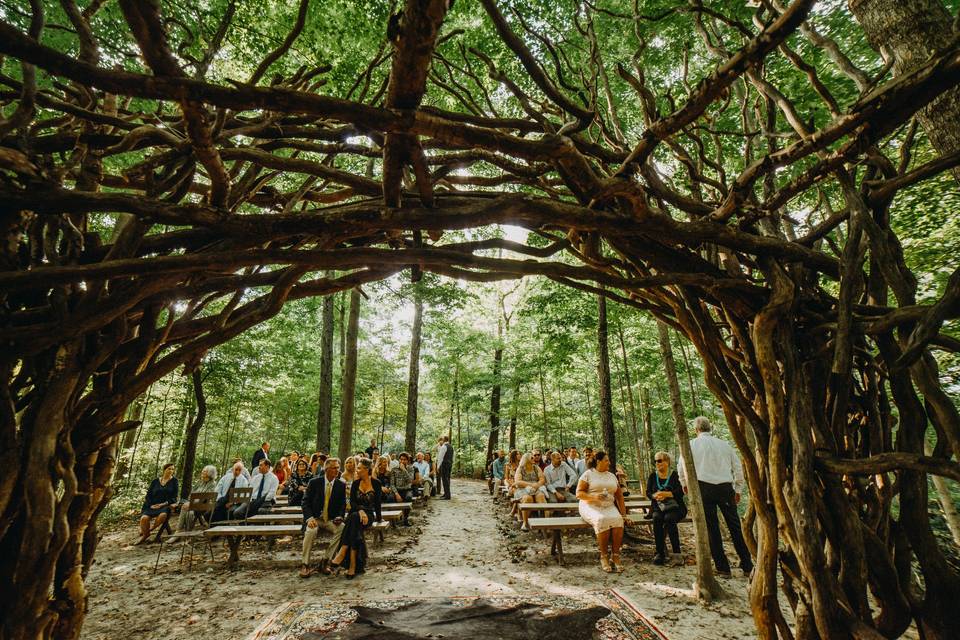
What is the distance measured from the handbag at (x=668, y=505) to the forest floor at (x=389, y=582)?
0.68 m

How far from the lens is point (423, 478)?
11.1 meters

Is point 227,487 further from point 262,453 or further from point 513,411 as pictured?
point 513,411

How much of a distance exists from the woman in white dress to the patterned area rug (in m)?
0.98

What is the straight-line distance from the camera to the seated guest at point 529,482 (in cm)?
796

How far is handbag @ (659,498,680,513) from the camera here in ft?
18.4

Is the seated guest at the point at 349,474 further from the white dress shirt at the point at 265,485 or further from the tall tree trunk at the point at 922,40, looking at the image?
the tall tree trunk at the point at 922,40

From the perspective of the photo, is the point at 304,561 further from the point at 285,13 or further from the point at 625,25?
the point at 625,25

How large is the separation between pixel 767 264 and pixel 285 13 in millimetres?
5523

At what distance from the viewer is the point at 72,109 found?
6.32 feet

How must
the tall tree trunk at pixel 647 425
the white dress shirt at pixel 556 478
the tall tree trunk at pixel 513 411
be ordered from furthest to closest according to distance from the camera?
the tall tree trunk at pixel 513 411
the tall tree trunk at pixel 647 425
the white dress shirt at pixel 556 478

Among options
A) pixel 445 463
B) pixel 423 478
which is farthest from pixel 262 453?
pixel 445 463

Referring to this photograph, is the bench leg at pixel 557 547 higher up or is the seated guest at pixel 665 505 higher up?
the seated guest at pixel 665 505

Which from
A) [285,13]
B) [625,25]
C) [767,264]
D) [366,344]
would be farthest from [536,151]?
[366,344]

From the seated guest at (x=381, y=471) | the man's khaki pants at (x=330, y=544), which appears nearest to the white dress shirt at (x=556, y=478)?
the seated guest at (x=381, y=471)
